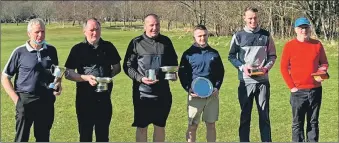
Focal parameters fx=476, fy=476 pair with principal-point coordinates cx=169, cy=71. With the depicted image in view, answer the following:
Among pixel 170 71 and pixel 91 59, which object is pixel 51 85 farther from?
pixel 170 71

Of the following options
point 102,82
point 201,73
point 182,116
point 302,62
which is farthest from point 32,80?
point 182,116

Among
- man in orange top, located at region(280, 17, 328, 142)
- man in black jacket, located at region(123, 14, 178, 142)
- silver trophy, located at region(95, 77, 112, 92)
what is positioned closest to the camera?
silver trophy, located at region(95, 77, 112, 92)

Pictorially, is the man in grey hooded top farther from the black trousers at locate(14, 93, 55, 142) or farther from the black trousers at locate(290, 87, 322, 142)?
the black trousers at locate(14, 93, 55, 142)

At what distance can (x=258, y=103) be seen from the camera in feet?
20.1

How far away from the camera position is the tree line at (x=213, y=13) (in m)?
31.2

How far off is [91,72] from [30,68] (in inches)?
26.6

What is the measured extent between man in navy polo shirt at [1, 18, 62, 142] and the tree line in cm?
1801

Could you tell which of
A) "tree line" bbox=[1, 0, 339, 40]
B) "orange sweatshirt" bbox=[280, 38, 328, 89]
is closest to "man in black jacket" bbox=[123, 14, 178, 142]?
"orange sweatshirt" bbox=[280, 38, 328, 89]

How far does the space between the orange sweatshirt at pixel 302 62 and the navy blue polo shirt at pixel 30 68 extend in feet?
9.41

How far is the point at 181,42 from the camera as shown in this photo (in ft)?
107

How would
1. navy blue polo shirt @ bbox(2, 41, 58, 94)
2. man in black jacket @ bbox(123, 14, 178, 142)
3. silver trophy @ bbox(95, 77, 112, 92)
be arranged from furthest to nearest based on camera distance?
man in black jacket @ bbox(123, 14, 178, 142)
silver trophy @ bbox(95, 77, 112, 92)
navy blue polo shirt @ bbox(2, 41, 58, 94)

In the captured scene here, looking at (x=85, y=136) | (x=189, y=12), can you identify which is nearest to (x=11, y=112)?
(x=85, y=136)

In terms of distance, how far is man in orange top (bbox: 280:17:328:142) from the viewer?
5.93 m

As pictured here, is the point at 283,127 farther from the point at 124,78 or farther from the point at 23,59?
the point at 124,78
